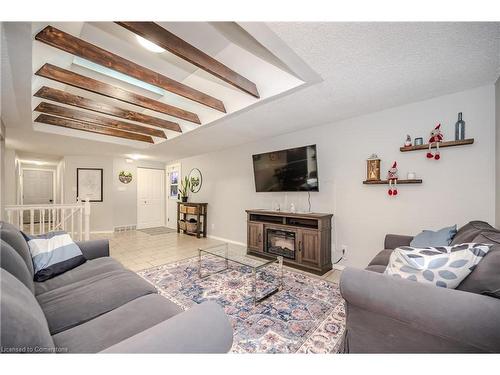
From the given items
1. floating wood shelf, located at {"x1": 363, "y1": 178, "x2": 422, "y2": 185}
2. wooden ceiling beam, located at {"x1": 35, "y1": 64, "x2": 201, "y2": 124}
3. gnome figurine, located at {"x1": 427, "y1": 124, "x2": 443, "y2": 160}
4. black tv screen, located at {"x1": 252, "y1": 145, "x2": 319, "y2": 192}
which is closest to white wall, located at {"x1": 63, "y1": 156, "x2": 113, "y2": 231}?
wooden ceiling beam, located at {"x1": 35, "y1": 64, "x2": 201, "y2": 124}

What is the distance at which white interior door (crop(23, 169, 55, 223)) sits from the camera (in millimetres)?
8000

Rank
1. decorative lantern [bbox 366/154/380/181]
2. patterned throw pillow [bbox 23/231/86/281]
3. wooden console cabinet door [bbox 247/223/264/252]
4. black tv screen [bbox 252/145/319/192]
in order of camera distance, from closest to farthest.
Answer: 1. patterned throw pillow [bbox 23/231/86/281]
2. decorative lantern [bbox 366/154/380/181]
3. black tv screen [bbox 252/145/319/192]
4. wooden console cabinet door [bbox 247/223/264/252]

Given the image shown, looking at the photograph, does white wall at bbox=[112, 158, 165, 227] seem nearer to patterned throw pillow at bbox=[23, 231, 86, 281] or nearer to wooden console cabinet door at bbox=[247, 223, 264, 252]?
wooden console cabinet door at bbox=[247, 223, 264, 252]

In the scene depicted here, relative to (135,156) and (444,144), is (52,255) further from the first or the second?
(135,156)

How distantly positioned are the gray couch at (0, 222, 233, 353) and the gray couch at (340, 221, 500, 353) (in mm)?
782

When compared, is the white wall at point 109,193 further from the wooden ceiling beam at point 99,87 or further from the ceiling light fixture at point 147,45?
the ceiling light fixture at point 147,45

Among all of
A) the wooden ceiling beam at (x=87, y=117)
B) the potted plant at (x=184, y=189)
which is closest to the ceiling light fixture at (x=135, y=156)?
the potted plant at (x=184, y=189)

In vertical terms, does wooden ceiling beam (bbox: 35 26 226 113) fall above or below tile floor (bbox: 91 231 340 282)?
above

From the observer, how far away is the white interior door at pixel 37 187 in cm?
800

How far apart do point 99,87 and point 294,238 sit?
3.15 meters

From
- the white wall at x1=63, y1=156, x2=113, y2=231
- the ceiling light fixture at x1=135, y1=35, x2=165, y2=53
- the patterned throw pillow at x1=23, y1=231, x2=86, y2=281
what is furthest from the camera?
the white wall at x1=63, y1=156, x2=113, y2=231

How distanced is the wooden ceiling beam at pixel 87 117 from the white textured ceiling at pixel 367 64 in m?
0.25

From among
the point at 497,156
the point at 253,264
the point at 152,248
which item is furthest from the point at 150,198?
the point at 497,156

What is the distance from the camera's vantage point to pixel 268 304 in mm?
2115
